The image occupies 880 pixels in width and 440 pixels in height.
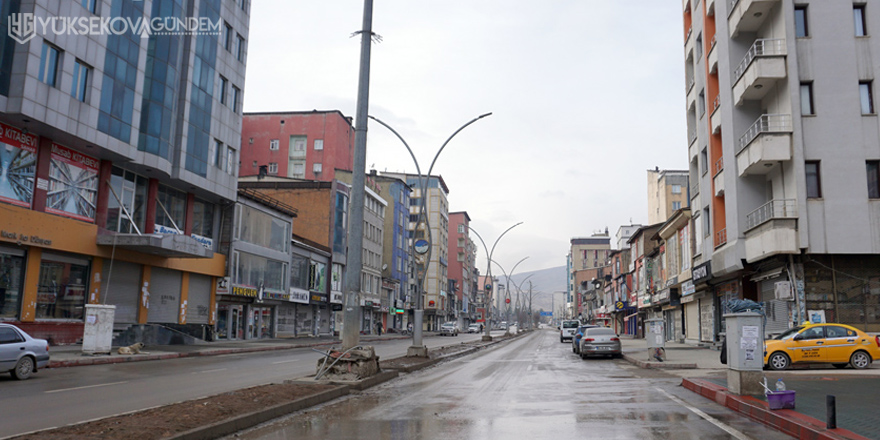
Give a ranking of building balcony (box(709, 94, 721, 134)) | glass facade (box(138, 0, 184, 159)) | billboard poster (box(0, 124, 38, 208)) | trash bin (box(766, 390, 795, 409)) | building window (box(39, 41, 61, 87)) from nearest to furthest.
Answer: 1. trash bin (box(766, 390, 795, 409))
2. billboard poster (box(0, 124, 38, 208))
3. building window (box(39, 41, 61, 87))
4. glass facade (box(138, 0, 184, 159))
5. building balcony (box(709, 94, 721, 134))

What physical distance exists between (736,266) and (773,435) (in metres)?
22.0

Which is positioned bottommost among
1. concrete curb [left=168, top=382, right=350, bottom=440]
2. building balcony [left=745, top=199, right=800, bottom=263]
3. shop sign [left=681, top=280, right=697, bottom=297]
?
concrete curb [left=168, top=382, right=350, bottom=440]

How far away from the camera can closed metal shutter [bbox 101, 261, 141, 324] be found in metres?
30.4

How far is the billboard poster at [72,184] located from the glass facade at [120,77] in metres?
1.81

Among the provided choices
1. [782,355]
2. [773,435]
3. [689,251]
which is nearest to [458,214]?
[689,251]

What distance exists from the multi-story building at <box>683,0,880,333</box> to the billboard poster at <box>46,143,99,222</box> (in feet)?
97.6

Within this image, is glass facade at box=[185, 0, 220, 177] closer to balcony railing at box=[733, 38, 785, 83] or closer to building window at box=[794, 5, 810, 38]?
balcony railing at box=[733, 38, 785, 83]

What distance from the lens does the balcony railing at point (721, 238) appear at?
3180cm

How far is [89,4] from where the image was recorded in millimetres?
28281

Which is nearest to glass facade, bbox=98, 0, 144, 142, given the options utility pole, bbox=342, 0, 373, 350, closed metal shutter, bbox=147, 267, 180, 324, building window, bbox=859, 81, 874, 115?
closed metal shutter, bbox=147, 267, 180, 324

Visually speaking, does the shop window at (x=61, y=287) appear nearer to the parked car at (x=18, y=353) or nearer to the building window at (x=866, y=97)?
the parked car at (x=18, y=353)

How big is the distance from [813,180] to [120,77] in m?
31.2

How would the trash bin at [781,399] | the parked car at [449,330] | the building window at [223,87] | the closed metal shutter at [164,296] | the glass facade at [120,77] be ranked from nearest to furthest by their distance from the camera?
1. the trash bin at [781,399]
2. the glass facade at [120,77]
3. the closed metal shutter at [164,296]
4. the building window at [223,87]
5. the parked car at [449,330]

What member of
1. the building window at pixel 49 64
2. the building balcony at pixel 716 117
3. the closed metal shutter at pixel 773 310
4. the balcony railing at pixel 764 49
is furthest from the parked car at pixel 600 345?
the building window at pixel 49 64
